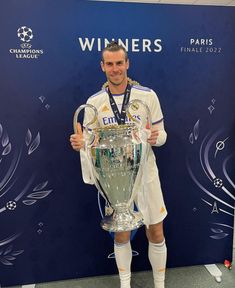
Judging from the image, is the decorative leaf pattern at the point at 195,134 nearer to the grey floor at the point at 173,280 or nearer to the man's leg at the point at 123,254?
the man's leg at the point at 123,254

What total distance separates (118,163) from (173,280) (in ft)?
4.17

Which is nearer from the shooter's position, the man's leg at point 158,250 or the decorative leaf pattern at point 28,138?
the man's leg at point 158,250

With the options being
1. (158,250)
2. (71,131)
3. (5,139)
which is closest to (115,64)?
(71,131)

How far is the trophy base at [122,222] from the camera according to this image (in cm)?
128

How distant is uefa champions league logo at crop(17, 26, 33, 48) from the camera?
184 cm

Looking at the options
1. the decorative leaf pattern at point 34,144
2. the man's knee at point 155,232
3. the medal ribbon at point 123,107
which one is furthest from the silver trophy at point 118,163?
the decorative leaf pattern at point 34,144

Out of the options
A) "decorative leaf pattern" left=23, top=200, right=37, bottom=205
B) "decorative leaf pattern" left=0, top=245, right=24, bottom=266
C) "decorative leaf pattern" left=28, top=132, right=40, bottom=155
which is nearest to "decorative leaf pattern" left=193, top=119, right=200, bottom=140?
"decorative leaf pattern" left=28, top=132, right=40, bottom=155

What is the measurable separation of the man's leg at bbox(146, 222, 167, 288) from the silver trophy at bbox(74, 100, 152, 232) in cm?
53

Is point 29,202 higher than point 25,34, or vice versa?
point 25,34

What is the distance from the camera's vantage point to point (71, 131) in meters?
2.00

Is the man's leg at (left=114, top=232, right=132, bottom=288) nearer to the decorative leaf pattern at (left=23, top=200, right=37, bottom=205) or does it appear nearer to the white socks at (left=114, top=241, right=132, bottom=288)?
the white socks at (left=114, top=241, right=132, bottom=288)

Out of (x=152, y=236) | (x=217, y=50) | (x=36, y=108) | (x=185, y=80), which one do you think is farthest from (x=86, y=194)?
(x=217, y=50)

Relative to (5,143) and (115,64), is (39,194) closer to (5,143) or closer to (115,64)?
(5,143)

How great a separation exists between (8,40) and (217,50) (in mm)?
1294
